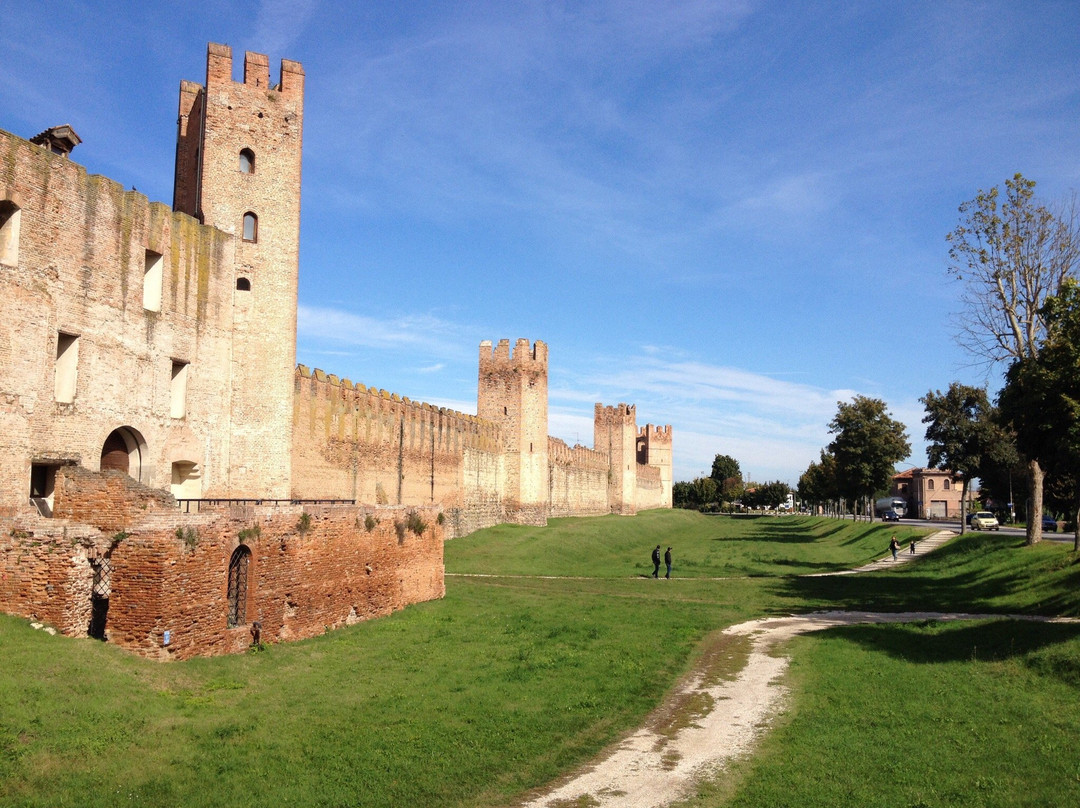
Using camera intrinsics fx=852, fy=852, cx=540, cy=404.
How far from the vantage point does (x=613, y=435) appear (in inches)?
3236

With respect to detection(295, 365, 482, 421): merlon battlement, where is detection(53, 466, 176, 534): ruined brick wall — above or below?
below

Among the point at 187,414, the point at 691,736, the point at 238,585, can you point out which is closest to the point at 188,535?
the point at 238,585

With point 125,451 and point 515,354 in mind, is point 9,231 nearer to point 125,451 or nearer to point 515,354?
point 125,451

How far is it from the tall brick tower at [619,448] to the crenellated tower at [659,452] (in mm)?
18794

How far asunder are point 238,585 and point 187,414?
8.52 m

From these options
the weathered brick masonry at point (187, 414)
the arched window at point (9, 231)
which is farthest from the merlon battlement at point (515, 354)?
the arched window at point (9, 231)

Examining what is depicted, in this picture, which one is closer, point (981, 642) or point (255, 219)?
point (981, 642)

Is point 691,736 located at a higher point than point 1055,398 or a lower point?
lower

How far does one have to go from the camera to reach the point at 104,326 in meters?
18.7

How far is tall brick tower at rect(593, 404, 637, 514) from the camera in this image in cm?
8043

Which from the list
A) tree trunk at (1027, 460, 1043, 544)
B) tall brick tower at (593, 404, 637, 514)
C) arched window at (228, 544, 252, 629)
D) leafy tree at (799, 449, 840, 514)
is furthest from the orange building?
arched window at (228, 544, 252, 629)

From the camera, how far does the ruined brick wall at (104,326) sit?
54.6ft

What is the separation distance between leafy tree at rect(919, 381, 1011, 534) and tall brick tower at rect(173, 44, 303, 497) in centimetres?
3339

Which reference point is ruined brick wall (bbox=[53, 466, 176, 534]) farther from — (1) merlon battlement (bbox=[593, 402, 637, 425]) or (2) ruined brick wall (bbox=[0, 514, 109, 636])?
(1) merlon battlement (bbox=[593, 402, 637, 425])
